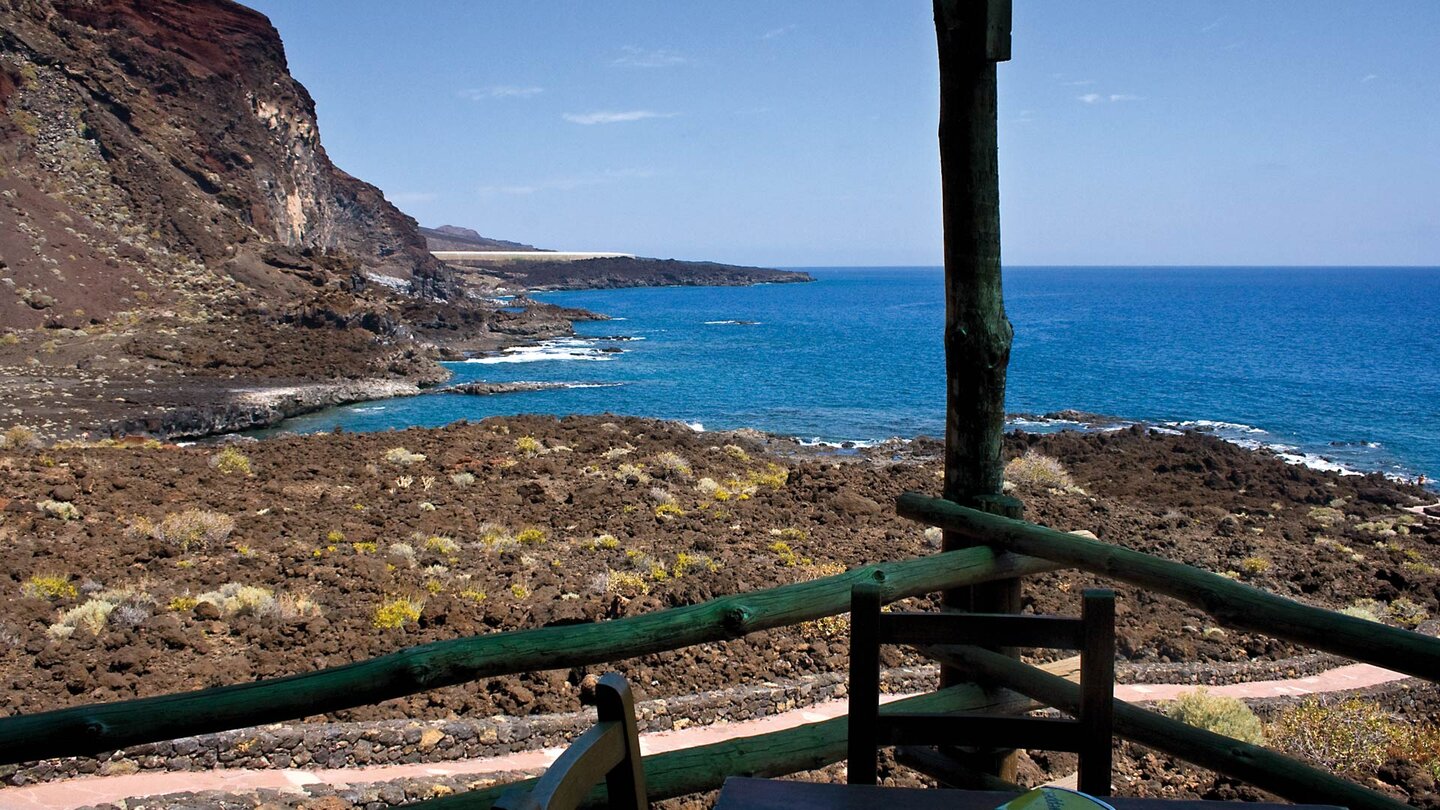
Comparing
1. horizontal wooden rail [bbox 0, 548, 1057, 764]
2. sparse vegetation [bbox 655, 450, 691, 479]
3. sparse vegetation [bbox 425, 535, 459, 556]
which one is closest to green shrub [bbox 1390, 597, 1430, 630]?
horizontal wooden rail [bbox 0, 548, 1057, 764]

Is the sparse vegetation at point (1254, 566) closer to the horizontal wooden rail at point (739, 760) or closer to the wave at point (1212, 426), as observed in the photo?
the horizontal wooden rail at point (739, 760)

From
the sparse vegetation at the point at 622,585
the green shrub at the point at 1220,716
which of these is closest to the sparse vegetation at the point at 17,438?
the sparse vegetation at the point at 622,585

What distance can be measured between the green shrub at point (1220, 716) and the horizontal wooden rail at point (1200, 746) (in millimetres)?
3436

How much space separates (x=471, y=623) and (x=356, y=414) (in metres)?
27.7

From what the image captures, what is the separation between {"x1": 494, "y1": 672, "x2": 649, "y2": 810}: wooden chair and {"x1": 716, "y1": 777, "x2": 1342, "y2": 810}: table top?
0.23m

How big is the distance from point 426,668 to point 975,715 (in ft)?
5.76

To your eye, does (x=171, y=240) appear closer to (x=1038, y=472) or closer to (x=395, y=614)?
(x=1038, y=472)

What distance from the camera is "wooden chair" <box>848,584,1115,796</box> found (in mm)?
2443

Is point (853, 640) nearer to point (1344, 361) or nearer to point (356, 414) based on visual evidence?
point (356, 414)

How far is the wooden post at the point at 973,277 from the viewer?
169 inches

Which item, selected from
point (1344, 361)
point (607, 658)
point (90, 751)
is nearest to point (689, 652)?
point (607, 658)

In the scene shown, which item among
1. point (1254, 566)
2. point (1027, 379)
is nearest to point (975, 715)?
point (1254, 566)

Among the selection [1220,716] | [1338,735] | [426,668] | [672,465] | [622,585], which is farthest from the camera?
[672,465]

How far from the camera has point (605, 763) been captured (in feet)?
5.83
